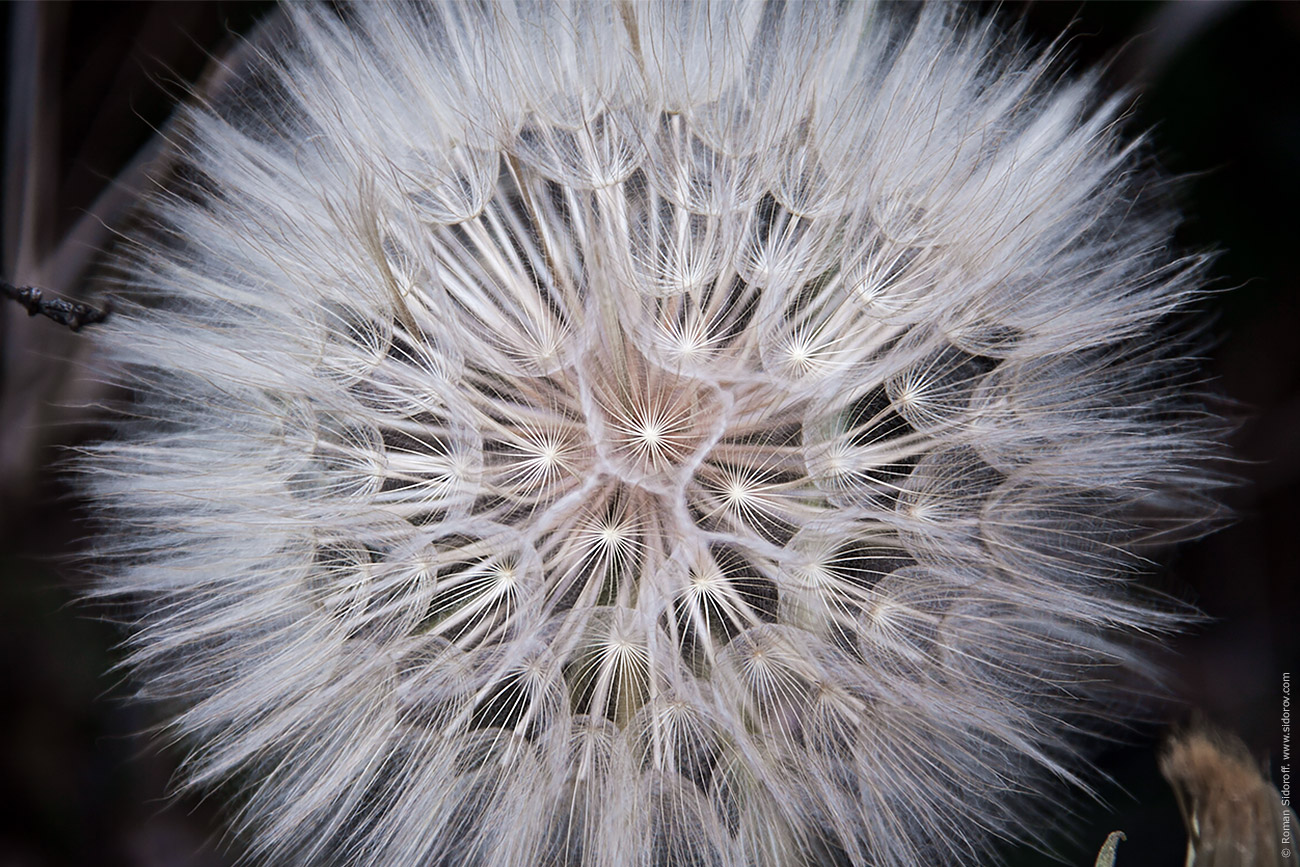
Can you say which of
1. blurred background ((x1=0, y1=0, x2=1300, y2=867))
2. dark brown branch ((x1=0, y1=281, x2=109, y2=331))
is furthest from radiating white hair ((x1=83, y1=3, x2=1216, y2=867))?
blurred background ((x1=0, y1=0, x2=1300, y2=867))

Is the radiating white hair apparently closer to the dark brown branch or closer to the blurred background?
the dark brown branch

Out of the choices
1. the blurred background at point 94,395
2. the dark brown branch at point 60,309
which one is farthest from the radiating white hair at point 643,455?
the blurred background at point 94,395

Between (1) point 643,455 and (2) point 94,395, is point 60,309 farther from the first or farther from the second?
(1) point 643,455

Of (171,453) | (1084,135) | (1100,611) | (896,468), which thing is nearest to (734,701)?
(896,468)

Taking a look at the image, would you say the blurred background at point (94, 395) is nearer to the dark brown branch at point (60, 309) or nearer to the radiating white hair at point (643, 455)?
the dark brown branch at point (60, 309)

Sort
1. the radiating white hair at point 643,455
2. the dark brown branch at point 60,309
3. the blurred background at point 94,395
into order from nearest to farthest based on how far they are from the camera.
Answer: the radiating white hair at point 643,455
the dark brown branch at point 60,309
the blurred background at point 94,395

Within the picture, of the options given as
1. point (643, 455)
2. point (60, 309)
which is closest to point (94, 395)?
point (60, 309)
